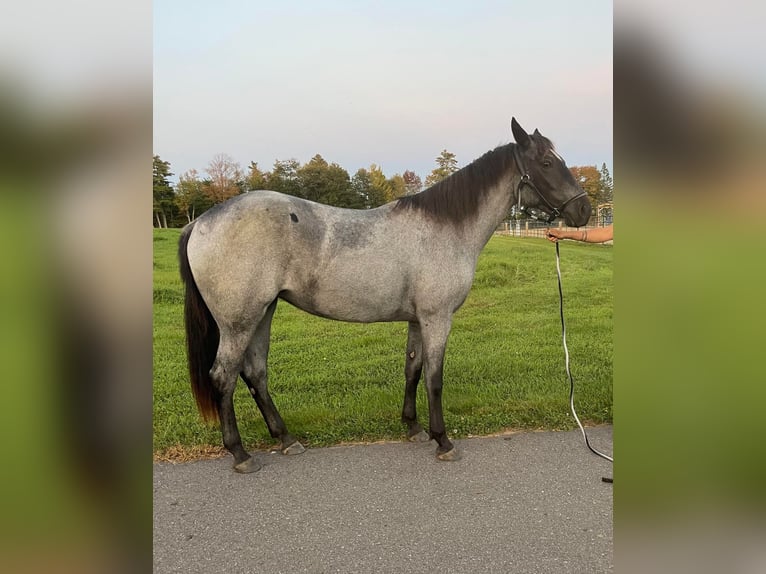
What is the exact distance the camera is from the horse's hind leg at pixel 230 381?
3.18 m

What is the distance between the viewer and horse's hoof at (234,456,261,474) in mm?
3160

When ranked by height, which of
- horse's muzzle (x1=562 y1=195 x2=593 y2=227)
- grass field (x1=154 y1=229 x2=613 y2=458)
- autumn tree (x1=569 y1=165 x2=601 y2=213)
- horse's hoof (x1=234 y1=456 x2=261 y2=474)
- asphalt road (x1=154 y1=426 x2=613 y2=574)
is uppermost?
autumn tree (x1=569 y1=165 x2=601 y2=213)

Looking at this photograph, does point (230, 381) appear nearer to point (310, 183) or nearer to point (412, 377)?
point (412, 377)

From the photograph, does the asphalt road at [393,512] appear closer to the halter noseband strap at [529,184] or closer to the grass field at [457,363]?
the grass field at [457,363]

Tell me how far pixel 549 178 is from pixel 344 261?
1.56 m

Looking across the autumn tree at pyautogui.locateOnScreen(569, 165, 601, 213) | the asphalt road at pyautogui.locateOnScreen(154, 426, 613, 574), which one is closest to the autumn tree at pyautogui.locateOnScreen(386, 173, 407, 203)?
the autumn tree at pyautogui.locateOnScreen(569, 165, 601, 213)

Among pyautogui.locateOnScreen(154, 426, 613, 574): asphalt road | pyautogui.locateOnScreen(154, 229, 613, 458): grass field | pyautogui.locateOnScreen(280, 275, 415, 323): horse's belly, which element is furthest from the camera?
pyautogui.locateOnScreen(154, 229, 613, 458): grass field

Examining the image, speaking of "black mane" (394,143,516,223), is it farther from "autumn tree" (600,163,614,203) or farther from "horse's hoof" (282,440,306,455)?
"horse's hoof" (282,440,306,455)

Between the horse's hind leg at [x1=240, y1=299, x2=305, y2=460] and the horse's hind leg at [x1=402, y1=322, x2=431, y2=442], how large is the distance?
2.77 feet

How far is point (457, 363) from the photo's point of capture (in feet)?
17.5

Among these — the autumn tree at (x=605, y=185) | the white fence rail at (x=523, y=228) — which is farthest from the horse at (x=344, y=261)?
the white fence rail at (x=523, y=228)

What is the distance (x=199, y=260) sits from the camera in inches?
123
